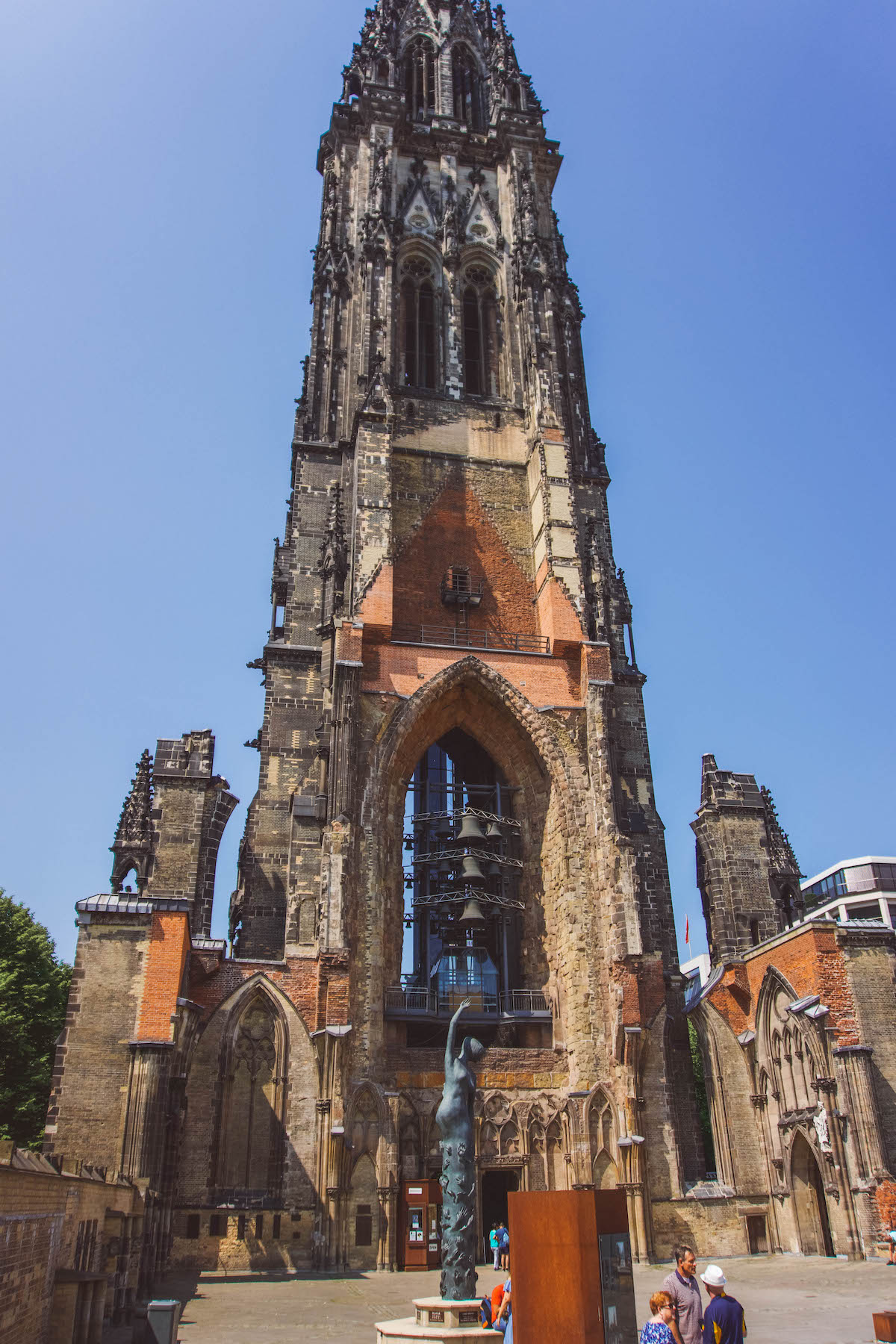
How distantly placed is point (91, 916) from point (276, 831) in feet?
20.5

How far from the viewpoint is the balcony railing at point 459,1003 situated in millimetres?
22438

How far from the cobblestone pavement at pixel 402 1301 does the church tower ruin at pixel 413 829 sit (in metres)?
1.47

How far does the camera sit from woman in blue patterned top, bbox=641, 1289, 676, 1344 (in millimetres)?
6531

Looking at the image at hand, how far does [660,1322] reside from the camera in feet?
21.8

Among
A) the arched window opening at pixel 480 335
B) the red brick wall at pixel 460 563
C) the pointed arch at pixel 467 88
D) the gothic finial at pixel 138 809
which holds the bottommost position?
the gothic finial at pixel 138 809

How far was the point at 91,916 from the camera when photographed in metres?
19.0

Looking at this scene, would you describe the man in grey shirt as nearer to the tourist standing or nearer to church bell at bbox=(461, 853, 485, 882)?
the tourist standing

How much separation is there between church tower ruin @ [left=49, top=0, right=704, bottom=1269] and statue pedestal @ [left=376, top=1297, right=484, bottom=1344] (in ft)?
28.6

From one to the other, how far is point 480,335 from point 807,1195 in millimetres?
25159

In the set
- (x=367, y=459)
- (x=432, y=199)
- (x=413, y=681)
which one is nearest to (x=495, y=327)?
(x=432, y=199)

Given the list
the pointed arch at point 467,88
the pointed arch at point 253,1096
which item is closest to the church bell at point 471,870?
the pointed arch at point 253,1096

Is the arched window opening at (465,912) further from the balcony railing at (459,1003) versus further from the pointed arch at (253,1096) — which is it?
the pointed arch at (253,1096)

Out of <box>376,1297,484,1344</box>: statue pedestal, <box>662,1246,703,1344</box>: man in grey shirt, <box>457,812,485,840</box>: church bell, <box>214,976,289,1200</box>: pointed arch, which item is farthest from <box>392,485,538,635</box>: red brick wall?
<box>662,1246,703,1344</box>: man in grey shirt

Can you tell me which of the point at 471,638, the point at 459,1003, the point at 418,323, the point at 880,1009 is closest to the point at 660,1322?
the point at 880,1009
